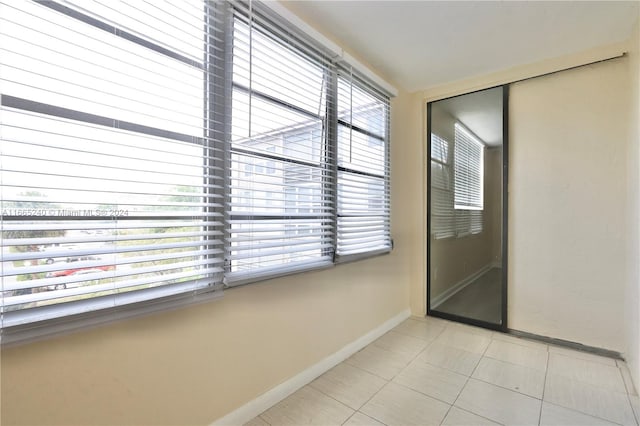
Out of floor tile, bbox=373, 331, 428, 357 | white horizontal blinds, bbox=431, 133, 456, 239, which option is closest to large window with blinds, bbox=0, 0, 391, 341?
floor tile, bbox=373, 331, 428, 357

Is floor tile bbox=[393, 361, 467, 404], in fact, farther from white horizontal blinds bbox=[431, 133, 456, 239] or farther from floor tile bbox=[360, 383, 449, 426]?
white horizontal blinds bbox=[431, 133, 456, 239]

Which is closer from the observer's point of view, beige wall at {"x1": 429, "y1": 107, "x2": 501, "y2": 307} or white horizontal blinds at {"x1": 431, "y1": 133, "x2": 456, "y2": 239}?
beige wall at {"x1": 429, "y1": 107, "x2": 501, "y2": 307}

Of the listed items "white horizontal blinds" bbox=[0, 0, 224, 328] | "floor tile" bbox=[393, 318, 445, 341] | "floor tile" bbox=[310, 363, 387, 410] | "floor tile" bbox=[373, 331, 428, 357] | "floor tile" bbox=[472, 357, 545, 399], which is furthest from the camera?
"floor tile" bbox=[393, 318, 445, 341]

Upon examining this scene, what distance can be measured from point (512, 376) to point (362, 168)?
1.91m

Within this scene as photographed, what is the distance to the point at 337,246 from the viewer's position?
86.7 inches

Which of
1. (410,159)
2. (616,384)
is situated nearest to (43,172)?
(410,159)

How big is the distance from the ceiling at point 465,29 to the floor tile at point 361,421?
2548 mm

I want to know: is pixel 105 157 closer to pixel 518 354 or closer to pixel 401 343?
pixel 401 343

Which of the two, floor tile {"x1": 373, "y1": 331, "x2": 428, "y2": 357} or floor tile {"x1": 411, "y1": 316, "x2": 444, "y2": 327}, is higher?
floor tile {"x1": 411, "y1": 316, "x2": 444, "y2": 327}

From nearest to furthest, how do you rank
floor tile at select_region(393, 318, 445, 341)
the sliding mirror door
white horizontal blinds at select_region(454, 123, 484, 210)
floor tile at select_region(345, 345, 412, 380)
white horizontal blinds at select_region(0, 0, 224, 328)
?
white horizontal blinds at select_region(0, 0, 224, 328)
floor tile at select_region(345, 345, 412, 380)
floor tile at select_region(393, 318, 445, 341)
the sliding mirror door
white horizontal blinds at select_region(454, 123, 484, 210)

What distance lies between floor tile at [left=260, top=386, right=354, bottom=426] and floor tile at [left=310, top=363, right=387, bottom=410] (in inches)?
2.3

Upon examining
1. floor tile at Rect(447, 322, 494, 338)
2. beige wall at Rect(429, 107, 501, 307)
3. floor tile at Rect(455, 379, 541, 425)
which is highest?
beige wall at Rect(429, 107, 501, 307)

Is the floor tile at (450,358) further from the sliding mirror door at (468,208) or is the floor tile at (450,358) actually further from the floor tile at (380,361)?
the sliding mirror door at (468,208)

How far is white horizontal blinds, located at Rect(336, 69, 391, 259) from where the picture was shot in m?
2.29
